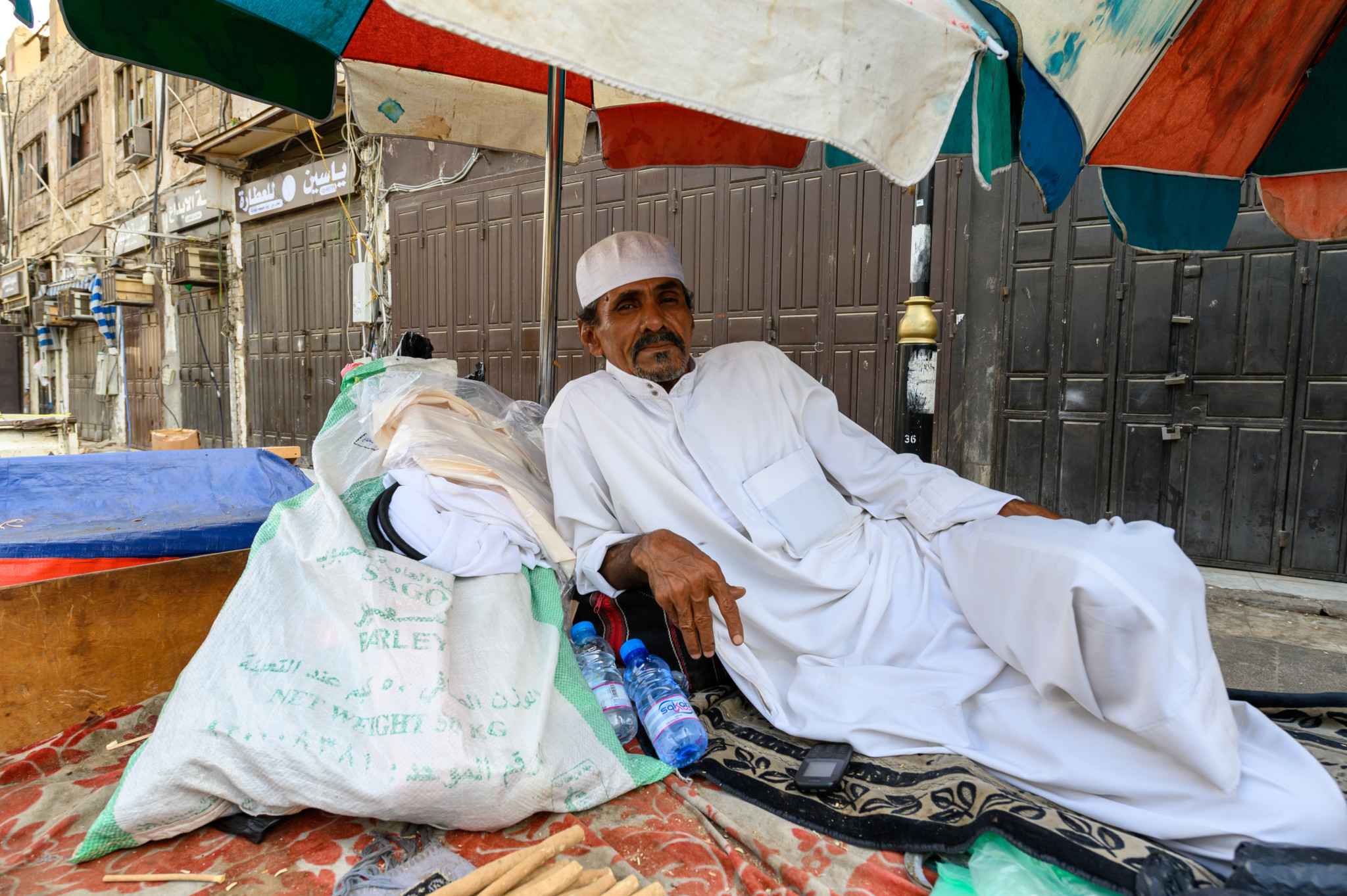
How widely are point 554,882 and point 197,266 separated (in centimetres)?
1172

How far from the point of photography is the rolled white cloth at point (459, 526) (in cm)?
194

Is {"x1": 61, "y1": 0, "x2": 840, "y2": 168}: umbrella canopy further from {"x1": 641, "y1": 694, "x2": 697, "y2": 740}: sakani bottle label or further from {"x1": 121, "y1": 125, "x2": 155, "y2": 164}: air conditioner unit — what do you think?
{"x1": 121, "y1": 125, "x2": 155, "y2": 164}: air conditioner unit

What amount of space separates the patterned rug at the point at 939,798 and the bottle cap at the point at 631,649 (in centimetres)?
28

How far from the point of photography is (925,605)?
1901mm

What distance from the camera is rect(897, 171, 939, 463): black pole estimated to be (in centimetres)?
280

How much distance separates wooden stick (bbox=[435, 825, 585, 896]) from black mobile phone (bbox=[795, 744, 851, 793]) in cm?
52

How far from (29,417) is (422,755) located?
6974 millimetres

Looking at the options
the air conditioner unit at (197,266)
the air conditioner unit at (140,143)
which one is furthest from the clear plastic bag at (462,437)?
the air conditioner unit at (140,143)

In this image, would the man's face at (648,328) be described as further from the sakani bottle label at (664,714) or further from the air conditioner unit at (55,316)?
the air conditioner unit at (55,316)

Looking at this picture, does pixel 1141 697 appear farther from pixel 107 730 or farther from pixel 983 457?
pixel 983 457

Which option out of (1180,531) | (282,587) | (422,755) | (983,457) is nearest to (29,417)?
(282,587)

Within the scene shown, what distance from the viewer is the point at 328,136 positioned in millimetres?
8438

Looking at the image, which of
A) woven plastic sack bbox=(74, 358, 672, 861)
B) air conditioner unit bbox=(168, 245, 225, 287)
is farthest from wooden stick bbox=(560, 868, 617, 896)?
air conditioner unit bbox=(168, 245, 225, 287)

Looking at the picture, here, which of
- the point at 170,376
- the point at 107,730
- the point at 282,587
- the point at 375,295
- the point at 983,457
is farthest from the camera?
the point at 170,376
